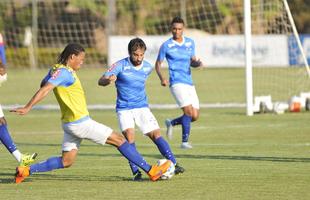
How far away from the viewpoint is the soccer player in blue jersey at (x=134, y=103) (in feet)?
38.8

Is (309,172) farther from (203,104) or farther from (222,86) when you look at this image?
(222,86)

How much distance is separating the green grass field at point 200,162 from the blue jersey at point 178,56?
116 cm

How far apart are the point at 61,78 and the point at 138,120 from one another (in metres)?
1.80

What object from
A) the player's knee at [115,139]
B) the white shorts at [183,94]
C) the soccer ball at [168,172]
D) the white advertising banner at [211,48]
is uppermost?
the player's knee at [115,139]

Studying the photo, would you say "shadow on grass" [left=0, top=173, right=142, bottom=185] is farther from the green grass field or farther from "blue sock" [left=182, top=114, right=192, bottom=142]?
"blue sock" [left=182, top=114, right=192, bottom=142]

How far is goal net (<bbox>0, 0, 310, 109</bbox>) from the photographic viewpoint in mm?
29652

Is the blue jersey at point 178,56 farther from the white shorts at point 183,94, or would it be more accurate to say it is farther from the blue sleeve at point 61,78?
the blue sleeve at point 61,78

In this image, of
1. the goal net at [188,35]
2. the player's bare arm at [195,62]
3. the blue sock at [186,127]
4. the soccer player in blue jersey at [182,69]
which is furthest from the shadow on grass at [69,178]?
the goal net at [188,35]

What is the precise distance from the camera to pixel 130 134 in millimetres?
11898

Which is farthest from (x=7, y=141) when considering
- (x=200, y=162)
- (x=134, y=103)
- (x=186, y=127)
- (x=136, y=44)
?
(x=186, y=127)

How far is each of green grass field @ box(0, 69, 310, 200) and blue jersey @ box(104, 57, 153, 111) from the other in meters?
0.92

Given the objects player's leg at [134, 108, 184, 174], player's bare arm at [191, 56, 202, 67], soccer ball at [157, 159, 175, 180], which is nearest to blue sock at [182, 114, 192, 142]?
player's bare arm at [191, 56, 202, 67]

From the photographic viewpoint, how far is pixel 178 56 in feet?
51.0

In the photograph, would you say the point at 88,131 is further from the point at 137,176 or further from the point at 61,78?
the point at 137,176
